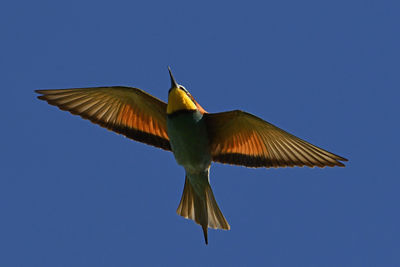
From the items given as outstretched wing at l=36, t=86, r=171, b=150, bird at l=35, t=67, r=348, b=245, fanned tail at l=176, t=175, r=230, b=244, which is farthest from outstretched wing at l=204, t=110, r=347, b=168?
outstretched wing at l=36, t=86, r=171, b=150

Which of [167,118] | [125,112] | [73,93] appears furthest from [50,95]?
[167,118]

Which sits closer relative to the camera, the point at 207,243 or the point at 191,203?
the point at 207,243

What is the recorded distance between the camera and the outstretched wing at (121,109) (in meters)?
6.80

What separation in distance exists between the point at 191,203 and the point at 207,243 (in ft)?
1.98

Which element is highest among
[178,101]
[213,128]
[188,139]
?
[178,101]

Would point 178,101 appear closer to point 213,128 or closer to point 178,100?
point 178,100

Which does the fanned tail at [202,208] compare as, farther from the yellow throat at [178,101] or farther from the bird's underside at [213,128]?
the yellow throat at [178,101]

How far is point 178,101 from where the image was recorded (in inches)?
255

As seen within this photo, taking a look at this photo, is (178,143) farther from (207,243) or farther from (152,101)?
(207,243)

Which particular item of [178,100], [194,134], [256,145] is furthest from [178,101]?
[256,145]

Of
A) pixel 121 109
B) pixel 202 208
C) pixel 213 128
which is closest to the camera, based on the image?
pixel 213 128

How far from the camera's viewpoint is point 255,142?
22.5ft

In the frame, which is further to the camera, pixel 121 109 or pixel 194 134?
pixel 121 109

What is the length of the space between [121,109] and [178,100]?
0.82 metres
